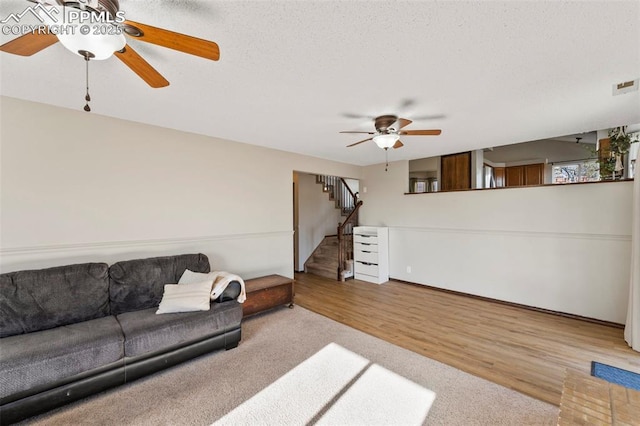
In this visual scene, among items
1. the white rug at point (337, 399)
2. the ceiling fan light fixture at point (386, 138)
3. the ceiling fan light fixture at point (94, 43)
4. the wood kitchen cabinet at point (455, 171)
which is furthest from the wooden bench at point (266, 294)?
the wood kitchen cabinet at point (455, 171)

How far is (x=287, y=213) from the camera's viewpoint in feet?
15.0

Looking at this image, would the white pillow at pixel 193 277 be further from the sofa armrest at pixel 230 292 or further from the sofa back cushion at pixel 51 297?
the sofa back cushion at pixel 51 297

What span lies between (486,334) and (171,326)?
3.35 metres

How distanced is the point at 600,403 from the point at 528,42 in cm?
209

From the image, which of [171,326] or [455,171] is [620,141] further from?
[171,326]

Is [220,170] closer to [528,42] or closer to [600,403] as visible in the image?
[528,42]

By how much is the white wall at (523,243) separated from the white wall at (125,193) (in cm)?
265

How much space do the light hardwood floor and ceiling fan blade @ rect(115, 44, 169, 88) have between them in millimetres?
3138

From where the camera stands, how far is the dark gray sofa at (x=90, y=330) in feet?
5.78

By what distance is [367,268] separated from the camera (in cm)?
533

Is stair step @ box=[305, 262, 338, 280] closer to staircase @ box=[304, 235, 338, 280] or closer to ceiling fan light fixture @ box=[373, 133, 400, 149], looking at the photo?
staircase @ box=[304, 235, 338, 280]

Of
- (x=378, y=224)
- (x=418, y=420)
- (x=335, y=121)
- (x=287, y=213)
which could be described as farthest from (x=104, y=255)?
(x=378, y=224)

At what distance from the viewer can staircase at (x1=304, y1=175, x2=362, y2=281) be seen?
5570 millimetres

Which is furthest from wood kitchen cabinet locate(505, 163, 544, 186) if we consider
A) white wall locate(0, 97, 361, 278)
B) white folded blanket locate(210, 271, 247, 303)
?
white folded blanket locate(210, 271, 247, 303)
